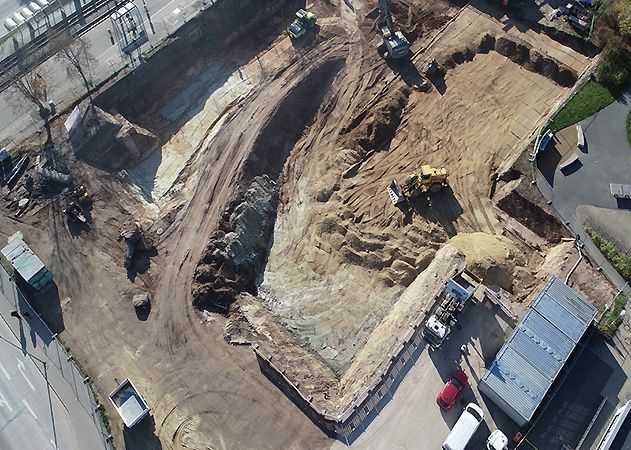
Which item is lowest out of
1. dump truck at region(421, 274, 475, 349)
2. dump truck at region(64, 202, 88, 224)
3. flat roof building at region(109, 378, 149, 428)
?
dump truck at region(421, 274, 475, 349)

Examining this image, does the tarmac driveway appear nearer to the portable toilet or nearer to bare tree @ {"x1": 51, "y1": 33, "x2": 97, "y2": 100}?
bare tree @ {"x1": 51, "y1": 33, "x2": 97, "y2": 100}

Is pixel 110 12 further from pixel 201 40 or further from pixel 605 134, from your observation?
pixel 605 134

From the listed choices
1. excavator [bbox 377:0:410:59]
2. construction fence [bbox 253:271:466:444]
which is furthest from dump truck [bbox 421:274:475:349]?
excavator [bbox 377:0:410:59]

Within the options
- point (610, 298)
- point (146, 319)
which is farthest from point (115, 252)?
point (610, 298)

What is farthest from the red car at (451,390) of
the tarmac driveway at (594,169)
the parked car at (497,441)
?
the tarmac driveway at (594,169)

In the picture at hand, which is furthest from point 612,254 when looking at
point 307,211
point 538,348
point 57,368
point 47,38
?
point 47,38

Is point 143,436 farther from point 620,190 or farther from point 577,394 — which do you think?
point 620,190

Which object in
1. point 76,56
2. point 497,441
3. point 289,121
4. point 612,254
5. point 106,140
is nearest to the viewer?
point 497,441
